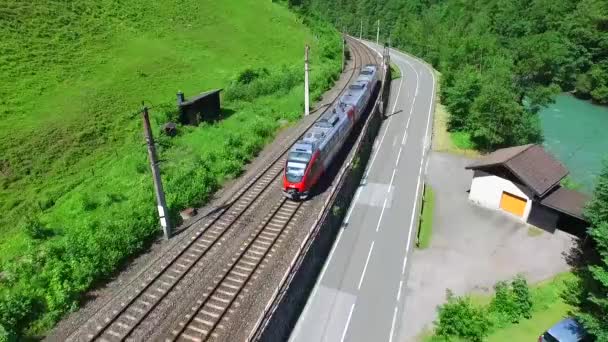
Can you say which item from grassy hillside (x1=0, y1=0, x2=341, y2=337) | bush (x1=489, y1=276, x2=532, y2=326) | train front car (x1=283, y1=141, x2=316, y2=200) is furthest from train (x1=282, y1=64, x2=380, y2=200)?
bush (x1=489, y1=276, x2=532, y2=326)

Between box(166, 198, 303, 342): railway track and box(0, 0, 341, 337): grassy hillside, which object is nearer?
box(166, 198, 303, 342): railway track

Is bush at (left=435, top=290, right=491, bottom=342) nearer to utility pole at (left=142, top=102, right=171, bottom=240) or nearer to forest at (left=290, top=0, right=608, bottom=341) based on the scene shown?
forest at (left=290, top=0, right=608, bottom=341)

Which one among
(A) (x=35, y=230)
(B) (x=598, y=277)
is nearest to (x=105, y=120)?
(A) (x=35, y=230)

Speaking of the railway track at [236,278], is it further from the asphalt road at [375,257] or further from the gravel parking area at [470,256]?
the gravel parking area at [470,256]

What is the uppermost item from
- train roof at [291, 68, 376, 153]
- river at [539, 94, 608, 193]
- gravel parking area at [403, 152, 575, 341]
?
train roof at [291, 68, 376, 153]

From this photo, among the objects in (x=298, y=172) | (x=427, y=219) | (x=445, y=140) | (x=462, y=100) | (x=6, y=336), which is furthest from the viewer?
(x=462, y=100)

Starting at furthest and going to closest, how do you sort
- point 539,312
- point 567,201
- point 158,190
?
point 567,201, point 158,190, point 539,312

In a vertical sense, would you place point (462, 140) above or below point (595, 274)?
below

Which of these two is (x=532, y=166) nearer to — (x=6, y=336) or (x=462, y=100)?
(x=462, y=100)
